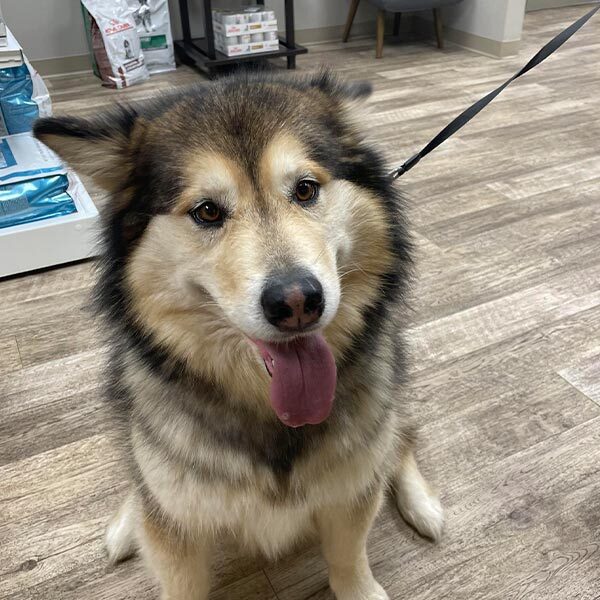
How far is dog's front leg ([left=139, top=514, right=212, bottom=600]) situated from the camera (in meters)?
1.10

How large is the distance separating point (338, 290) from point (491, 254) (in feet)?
5.29

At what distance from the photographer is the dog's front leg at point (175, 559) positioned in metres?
1.10

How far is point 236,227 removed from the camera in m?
0.92

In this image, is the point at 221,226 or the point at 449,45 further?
the point at 449,45

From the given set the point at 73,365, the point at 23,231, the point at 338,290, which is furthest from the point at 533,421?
the point at 23,231

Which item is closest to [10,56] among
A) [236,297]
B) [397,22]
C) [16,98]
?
[16,98]

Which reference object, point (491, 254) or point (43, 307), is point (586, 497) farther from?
point (43, 307)

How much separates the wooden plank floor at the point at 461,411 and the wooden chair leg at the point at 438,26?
2.29 metres

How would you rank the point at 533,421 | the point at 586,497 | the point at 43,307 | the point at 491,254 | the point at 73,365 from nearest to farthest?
1. the point at 586,497
2. the point at 533,421
3. the point at 73,365
4. the point at 43,307
5. the point at 491,254

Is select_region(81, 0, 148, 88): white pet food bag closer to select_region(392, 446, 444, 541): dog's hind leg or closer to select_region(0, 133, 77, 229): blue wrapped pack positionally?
select_region(0, 133, 77, 229): blue wrapped pack

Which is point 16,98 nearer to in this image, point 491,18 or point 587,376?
point 587,376

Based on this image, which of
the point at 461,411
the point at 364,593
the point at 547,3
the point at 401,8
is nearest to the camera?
the point at 364,593

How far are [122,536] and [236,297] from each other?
0.76m

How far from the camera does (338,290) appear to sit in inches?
34.9
